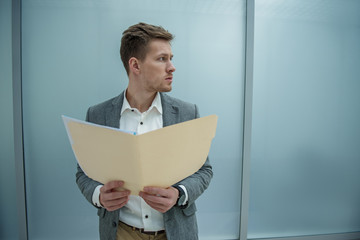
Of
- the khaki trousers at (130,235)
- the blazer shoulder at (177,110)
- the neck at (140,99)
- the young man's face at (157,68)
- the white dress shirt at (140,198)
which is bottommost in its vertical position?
the khaki trousers at (130,235)

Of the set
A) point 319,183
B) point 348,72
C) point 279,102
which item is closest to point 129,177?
point 279,102

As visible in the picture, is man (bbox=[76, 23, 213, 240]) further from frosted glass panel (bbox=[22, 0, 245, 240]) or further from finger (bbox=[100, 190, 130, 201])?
frosted glass panel (bbox=[22, 0, 245, 240])

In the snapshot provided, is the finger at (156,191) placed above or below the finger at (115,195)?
above

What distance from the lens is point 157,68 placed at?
0.86 meters

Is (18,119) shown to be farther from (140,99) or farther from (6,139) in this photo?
(140,99)

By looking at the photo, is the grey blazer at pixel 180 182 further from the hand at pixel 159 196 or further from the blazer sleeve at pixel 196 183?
the hand at pixel 159 196

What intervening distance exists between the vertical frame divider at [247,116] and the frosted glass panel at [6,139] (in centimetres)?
180

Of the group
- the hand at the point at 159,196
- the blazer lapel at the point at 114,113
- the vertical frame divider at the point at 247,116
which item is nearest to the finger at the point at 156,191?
the hand at the point at 159,196

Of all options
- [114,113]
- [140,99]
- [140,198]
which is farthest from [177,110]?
[140,198]

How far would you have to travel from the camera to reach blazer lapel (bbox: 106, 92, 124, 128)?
91 cm

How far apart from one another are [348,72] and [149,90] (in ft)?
6.35

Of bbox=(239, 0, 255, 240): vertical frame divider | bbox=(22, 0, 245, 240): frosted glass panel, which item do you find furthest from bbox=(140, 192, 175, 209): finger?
bbox=(239, 0, 255, 240): vertical frame divider

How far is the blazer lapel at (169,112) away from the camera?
907 mm

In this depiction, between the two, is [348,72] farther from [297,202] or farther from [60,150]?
[60,150]
